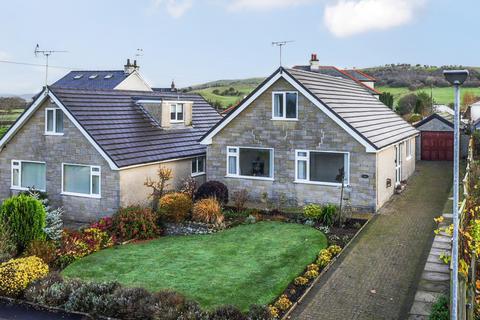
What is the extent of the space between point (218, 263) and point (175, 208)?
5069mm

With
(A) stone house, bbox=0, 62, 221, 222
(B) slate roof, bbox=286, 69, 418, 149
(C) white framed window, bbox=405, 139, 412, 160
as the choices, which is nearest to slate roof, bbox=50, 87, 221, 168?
(A) stone house, bbox=0, 62, 221, 222

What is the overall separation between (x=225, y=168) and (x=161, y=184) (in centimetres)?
361

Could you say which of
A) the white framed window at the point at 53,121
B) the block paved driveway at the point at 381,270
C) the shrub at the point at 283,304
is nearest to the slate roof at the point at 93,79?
the white framed window at the point at 53,121

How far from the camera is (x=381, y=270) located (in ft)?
49.3

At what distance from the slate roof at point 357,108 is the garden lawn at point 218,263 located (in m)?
5.93

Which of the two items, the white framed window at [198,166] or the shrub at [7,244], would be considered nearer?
the shrub at [7,244]

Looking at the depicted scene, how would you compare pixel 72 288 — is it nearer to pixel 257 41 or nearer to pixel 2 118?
pixel 257 41

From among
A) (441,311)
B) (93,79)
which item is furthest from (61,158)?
(93,79)

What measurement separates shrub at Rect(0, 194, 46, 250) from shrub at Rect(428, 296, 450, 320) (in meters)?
13.3

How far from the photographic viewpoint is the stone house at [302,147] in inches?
864

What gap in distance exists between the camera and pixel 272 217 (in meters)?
21.9

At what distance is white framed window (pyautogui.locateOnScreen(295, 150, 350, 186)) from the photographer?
22266 mm

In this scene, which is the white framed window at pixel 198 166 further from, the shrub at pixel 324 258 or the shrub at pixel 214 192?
the shrub at pixel 324 258

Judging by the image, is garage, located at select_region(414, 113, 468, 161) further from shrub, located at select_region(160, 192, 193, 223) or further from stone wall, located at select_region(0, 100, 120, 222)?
stone wall, located at select_region(0, 100, 120, 222)
